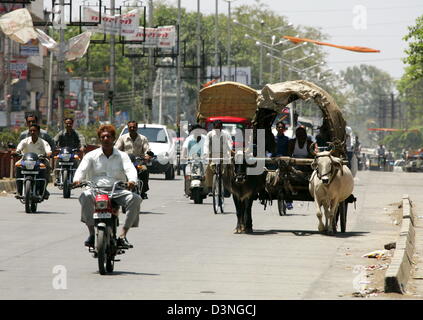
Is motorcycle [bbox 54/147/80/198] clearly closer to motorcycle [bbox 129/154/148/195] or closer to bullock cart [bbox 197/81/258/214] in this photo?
motorcycle [bbox 129/154/148/195]

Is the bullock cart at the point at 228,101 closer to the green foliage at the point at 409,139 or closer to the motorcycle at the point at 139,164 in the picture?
the motorcycle at the point at 139,164

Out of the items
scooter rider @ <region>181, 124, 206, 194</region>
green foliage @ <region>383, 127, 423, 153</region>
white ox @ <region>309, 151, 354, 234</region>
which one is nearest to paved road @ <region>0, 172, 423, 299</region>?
white ox @ <region>309, 151, 354, 234</region>

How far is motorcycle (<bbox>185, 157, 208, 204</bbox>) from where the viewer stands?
2717 centimetres

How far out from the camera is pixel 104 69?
443 ft

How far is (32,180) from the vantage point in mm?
23516

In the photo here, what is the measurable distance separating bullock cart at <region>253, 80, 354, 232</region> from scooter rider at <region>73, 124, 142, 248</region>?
6.44m

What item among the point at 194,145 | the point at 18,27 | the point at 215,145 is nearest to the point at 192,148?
the point at 194,145

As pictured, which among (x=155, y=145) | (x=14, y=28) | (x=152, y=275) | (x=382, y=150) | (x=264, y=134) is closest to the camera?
(x=152, y=275)

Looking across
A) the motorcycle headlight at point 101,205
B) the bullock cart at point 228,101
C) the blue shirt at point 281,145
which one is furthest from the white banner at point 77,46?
the motorcycle headlight at point 101,205

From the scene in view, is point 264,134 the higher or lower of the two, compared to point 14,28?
lower

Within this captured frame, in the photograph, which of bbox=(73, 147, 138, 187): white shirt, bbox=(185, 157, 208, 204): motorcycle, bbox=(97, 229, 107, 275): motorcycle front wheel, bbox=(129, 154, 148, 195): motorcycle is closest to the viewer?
bbox=(97, 229, 107, 275): motorcycle front wheel

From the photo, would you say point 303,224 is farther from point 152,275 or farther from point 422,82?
point 422,82
